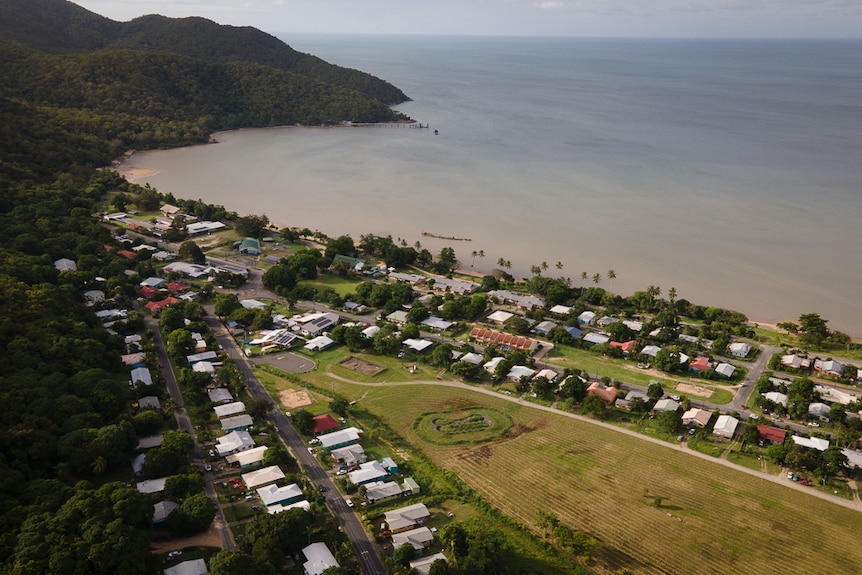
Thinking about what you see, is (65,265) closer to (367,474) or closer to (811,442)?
(367,474)

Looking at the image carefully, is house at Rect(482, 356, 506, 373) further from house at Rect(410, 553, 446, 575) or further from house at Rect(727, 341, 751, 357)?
house at Rect(727, 341, 751, 357)

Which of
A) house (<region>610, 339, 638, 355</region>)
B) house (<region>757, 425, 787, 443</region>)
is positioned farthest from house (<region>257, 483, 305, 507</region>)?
house (<region>610, 339, 638, 355</region>)

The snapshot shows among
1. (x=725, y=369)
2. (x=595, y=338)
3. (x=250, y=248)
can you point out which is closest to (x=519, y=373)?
(x=595, y=338)

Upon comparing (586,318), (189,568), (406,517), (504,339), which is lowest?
(189,568)

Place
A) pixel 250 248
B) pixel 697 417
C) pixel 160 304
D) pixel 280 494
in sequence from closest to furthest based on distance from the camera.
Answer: pixel 280 494 → pixel 697 417 → pixel 160 304 → pixel 250 248

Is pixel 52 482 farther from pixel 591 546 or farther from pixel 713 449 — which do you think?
pixel 713 449

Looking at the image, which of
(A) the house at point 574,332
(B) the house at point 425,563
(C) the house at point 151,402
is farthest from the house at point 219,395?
(A) the house at point 574,332
